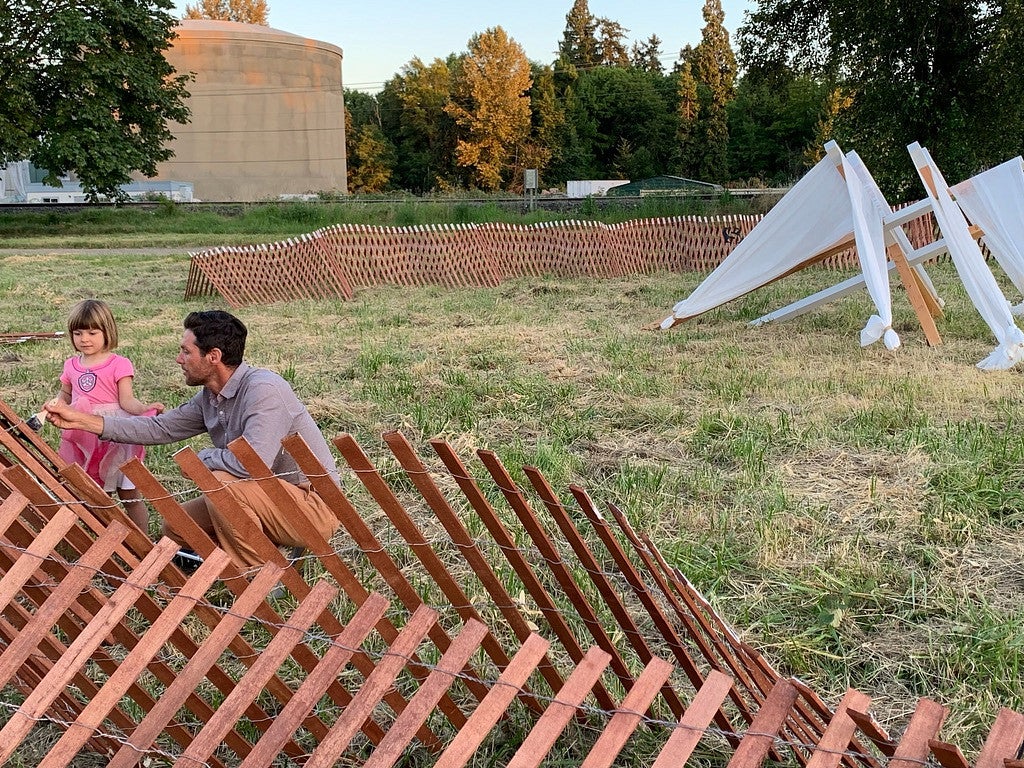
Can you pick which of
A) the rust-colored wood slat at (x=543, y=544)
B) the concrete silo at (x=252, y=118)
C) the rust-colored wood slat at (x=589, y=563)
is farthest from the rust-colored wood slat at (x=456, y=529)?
the concrete silo at (x=252, y=118)

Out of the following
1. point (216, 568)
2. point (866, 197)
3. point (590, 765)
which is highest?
point (866, 197)

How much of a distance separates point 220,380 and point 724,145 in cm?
5724

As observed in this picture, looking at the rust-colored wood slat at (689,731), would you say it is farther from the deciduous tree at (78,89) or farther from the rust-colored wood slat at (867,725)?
the deciduous tree at (78,89)

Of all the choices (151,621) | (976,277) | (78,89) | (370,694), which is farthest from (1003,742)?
(78,89)

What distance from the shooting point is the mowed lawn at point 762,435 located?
3.08 meters

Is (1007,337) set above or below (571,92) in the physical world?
below

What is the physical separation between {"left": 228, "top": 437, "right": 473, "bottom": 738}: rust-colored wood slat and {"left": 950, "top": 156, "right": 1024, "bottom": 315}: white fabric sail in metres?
7.13

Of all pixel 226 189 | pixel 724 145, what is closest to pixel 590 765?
pixel 226 189

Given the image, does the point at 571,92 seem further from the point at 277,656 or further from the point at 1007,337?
the point at 277,656

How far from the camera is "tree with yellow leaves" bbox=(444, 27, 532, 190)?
55.4 metres

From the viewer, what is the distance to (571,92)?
202 feet

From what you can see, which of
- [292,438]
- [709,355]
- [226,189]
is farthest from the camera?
[226,189]

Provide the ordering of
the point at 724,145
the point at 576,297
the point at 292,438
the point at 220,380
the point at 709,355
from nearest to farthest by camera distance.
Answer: the point at 292,438
the point at 220,380
the point at 709,355
the point at 576,297
the point at 724,145

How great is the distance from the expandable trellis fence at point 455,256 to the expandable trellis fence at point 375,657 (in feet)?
31.9
